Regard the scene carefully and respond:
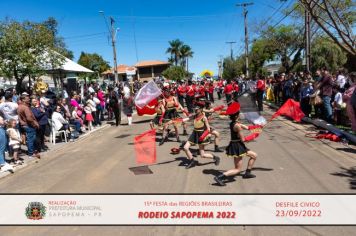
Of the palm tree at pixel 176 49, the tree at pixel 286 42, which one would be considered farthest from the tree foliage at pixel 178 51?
the tree at pixel 286 42

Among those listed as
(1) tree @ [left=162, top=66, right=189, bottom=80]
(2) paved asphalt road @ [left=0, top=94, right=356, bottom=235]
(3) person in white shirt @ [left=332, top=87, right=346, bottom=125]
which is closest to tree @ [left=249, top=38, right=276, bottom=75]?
(1) tree @ [left=162, top=66, right=189, bottom=80]

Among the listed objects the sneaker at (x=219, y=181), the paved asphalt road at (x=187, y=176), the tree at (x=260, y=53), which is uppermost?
the tree at (x=260, y=53)

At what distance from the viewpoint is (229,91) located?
2166 cm

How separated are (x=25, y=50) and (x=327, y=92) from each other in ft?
47.1

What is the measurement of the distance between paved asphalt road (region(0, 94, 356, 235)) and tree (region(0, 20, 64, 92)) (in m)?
7.62

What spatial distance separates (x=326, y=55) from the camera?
45.6 metres

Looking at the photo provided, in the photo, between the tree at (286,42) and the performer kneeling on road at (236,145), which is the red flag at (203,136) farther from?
the tree at (286,42)

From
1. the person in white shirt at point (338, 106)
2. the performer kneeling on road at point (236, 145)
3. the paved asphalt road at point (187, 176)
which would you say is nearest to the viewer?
the paved asphalt road at point (187, 176)

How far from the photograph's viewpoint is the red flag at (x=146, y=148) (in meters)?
9.05

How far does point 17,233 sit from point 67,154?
244 inches

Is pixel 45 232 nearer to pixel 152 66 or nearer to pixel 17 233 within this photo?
pixel 17 233

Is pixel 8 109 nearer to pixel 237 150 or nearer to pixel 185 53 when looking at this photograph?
pixel 237 150

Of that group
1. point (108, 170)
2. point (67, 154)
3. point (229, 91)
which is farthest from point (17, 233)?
point (229, 91)

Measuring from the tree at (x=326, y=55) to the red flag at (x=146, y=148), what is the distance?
41.2 m
